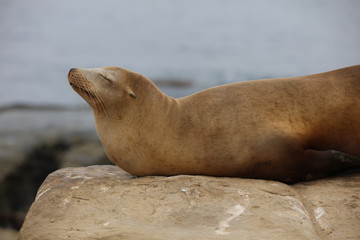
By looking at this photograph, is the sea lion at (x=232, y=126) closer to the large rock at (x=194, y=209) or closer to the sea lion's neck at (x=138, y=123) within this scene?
the sea lion's neck at (x=138, y=123)

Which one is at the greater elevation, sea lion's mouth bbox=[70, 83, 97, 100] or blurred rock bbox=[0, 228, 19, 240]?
sea lion's mouth bbox=[70, 83, 97, 100]

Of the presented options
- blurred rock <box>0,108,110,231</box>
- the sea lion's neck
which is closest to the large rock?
the sea lion's neck

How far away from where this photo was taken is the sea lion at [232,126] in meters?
3.87

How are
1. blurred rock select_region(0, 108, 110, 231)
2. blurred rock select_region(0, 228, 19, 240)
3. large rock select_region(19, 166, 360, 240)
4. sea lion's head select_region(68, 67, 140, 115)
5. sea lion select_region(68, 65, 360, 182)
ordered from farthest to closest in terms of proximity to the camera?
blurred rock select_region(0, 108, 110, 231)
blurred rock select_region(0, 228, 19, 240)
sea lion's head select_region(68, 67, 140, 115)
sea lion select_region(68, 65, 360, 182)
large rock select_region(19, 166, 360, 240)

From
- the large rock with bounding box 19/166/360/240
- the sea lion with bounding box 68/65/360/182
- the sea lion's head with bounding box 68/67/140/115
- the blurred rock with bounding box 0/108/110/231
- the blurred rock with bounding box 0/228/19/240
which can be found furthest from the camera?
the blurred rock with bounding box 0/108/110/231

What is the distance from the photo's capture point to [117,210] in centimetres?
330

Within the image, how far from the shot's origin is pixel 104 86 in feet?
13.3

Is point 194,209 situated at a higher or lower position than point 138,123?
lower

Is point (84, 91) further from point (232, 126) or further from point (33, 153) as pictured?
point (33, 153)

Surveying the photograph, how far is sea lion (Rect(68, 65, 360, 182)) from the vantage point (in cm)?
387

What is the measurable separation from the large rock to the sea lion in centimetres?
16

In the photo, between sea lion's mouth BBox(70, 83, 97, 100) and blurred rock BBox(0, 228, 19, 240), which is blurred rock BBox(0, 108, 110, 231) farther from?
sea lion's mouth BBox(70, 83, 97, 100)

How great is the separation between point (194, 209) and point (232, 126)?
3.06ft

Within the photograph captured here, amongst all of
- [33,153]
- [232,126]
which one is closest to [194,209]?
[232,126]
